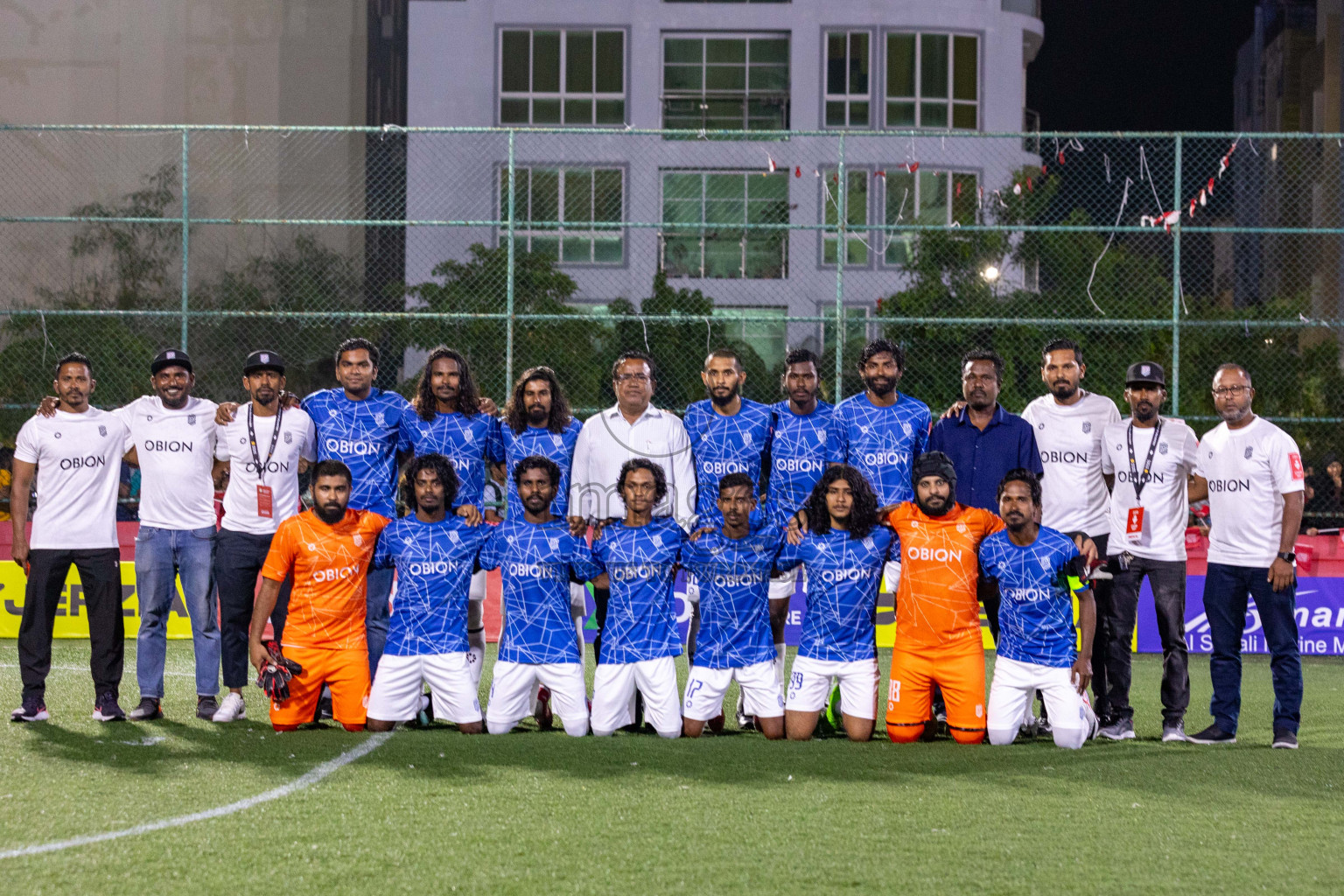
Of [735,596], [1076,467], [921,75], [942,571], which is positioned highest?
[921,75]

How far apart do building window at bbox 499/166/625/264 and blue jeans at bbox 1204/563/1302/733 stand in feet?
55.9

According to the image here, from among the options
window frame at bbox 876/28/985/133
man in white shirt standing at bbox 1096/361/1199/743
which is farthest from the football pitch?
window frame at bbox 876/28/985/133

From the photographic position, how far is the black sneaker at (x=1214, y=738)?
7.50 meters

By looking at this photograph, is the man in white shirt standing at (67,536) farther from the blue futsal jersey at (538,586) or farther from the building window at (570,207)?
the building window at (570,207)

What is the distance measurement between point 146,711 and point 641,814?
3763mm

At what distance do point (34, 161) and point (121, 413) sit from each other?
41.6ft

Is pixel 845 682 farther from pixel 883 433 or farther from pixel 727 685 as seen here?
pixel 883 433

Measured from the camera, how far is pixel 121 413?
8.10m

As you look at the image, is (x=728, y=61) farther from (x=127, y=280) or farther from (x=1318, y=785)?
(x=1318, y=785)

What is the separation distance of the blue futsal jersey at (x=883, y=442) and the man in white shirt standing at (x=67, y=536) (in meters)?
4.12

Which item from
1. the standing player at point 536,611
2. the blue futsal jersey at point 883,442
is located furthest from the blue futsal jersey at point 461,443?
Result: the blue futsal jersey at point 883,442

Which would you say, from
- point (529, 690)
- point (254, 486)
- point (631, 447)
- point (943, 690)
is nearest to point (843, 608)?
point (943, 690)

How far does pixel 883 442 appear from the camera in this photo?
7895 millimetres

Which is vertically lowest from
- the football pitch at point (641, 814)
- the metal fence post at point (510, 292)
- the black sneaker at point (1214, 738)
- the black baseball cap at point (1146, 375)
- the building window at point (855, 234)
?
the black sneaker at point (1214, 738)
